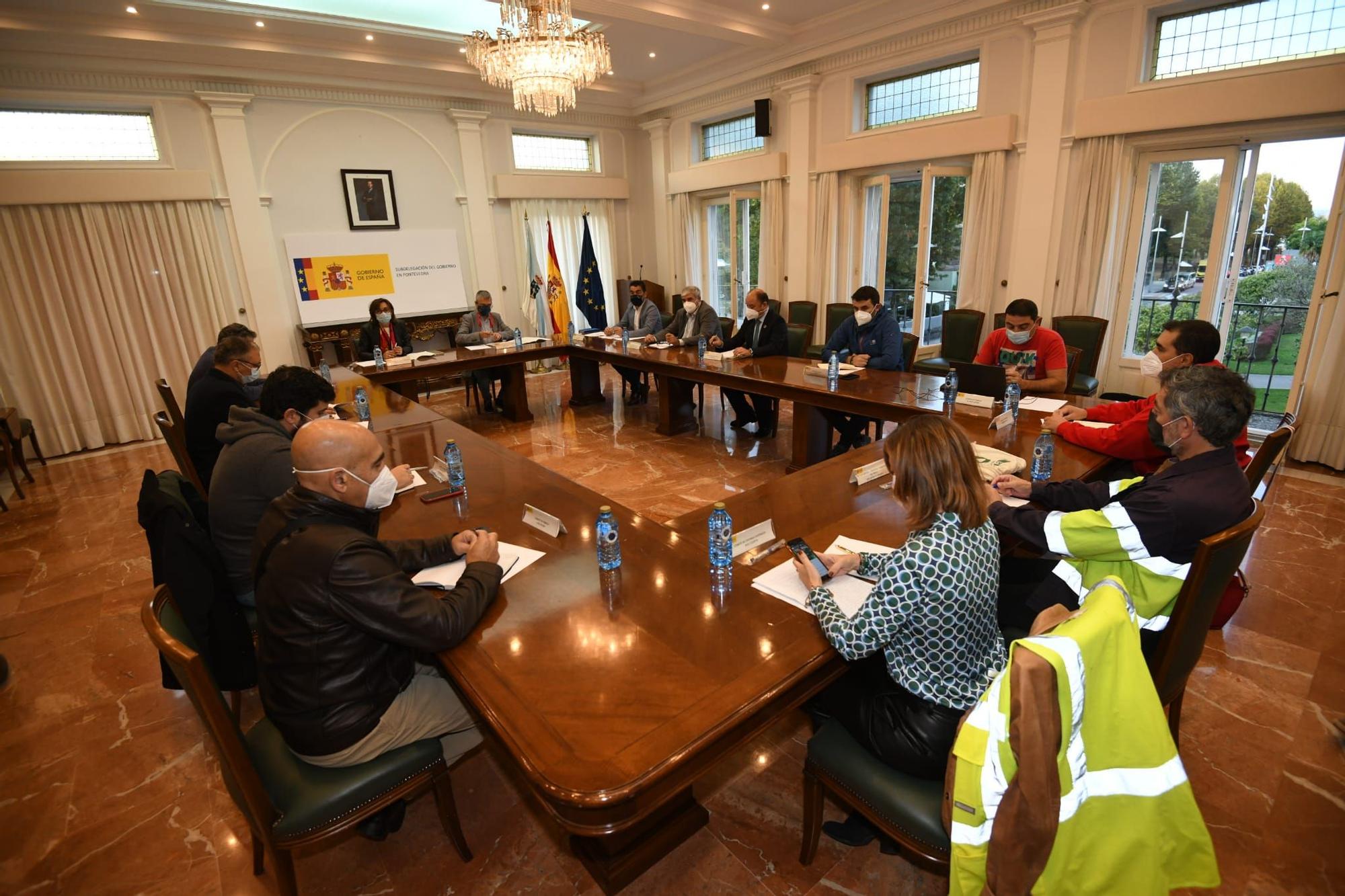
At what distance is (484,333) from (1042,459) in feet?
16.7

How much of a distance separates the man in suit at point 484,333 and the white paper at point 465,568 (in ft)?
14.4

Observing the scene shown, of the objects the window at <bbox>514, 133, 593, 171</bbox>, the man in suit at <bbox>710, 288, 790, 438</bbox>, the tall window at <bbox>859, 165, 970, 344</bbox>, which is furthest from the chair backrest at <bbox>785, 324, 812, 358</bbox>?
the window at <bbox>514, 133, 593, 171</bbox>

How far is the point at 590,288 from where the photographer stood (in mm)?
8391

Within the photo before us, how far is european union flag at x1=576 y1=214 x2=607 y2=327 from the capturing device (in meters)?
8.26

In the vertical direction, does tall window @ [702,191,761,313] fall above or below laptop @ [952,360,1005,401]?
above

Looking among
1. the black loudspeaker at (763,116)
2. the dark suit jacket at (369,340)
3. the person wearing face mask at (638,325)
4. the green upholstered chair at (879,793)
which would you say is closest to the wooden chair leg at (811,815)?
the green upholstered chair at (879,793)

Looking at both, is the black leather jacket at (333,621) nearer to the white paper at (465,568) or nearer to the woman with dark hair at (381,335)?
the white paper at (465,568)

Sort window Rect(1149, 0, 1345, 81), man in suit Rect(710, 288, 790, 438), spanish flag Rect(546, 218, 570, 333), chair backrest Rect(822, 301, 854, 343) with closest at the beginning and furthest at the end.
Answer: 1. window Rect(1149, 0, 1345, 81)
2. man in suit Rect(710, 288, 790, 438)
3. chair backrest Rect(822, 301, 854, 343)
4. spanish flag Rect(546, 218, 570, 333)

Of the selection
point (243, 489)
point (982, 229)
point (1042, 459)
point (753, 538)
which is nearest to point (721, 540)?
point (753, 538)

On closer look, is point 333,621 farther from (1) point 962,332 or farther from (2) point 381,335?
(1) point 962,332

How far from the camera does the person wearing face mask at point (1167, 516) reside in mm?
1517

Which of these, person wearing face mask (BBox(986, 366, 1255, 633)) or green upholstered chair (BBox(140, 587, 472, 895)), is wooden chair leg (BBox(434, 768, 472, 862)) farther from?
person wearing face mask (BBox(986, 366, 1255, 633))

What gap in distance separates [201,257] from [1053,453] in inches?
281

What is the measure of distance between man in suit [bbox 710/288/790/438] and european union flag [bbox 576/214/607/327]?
3.56 m
